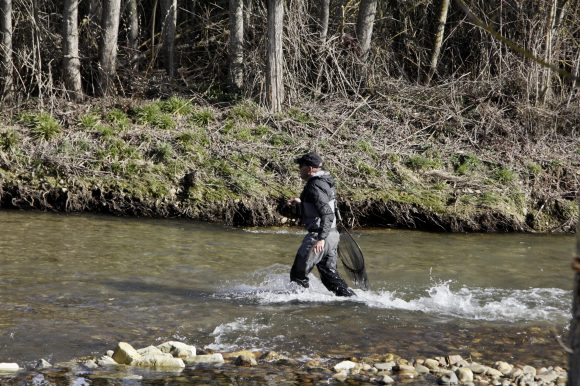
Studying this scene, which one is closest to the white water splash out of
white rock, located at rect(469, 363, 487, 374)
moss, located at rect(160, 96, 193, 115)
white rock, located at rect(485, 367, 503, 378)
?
white rock, located at rect(469, 363, 487, 374)

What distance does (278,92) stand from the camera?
59.2 feet

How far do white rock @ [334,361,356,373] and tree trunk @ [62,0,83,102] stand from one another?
11797 mm

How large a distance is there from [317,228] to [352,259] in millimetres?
1082

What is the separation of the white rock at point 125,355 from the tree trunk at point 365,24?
43.7 feet

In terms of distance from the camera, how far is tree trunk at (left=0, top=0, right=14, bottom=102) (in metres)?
17.3

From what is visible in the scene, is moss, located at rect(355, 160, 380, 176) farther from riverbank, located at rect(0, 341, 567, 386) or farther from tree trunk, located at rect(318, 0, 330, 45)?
riverbank, located at rect(0, 341, 567, 386)

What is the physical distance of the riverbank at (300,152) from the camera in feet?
49.0

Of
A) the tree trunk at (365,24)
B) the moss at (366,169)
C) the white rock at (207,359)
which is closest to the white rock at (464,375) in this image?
the white rock at (207,359)

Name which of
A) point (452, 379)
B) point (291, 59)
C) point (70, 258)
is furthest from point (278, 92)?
point (452, 379)

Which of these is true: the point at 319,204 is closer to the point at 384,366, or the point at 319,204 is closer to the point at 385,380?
the point at 384,366

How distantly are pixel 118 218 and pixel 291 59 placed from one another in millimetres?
6284

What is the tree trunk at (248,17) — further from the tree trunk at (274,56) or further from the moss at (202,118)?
the moss at (202,118)

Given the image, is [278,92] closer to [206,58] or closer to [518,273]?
[206,58]

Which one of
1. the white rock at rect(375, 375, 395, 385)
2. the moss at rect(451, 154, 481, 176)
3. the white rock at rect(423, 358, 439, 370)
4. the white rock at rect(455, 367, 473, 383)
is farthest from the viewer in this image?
the moss at rect(451, 154, 481, 176)
